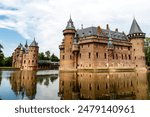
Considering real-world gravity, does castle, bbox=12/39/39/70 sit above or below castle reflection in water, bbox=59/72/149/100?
above

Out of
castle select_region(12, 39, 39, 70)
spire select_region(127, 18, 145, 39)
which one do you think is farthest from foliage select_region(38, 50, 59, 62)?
spire select_region(127, 18, 145, 39)

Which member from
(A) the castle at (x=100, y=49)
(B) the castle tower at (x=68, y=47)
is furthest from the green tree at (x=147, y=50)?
(B) the castle tower at (x=68, y=47)

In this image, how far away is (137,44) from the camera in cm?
3091

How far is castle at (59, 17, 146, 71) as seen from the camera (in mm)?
26906

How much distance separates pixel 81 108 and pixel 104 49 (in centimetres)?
2415

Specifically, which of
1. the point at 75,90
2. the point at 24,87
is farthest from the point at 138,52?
the point at 24,87

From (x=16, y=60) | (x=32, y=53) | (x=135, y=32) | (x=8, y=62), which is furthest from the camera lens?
(x=16, y=60)

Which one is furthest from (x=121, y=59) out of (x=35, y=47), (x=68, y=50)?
(x=35, y=47)

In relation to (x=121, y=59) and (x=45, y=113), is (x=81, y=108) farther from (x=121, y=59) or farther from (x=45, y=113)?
(x=121, y=59)

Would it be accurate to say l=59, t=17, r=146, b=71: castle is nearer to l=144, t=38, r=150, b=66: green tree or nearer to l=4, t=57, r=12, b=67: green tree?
l=144, t=38, r=150, b=66: green tree

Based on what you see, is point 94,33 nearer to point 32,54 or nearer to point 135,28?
point 135,28

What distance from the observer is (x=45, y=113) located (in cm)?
428

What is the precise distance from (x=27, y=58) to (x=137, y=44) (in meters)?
21.1

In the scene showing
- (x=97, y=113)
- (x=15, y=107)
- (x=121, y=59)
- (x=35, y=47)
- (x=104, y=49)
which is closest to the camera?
(x=97, y=113)
